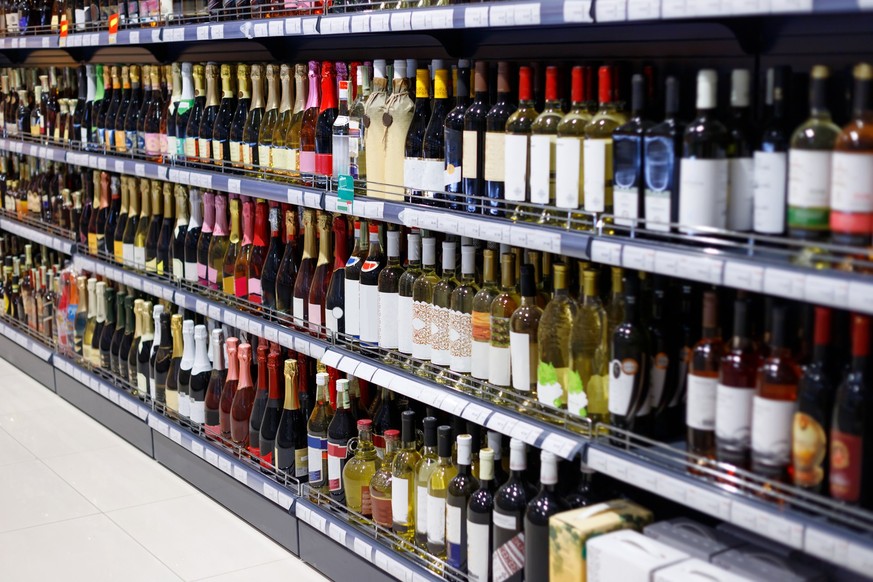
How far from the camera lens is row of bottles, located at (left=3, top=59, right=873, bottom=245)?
75.0 inches

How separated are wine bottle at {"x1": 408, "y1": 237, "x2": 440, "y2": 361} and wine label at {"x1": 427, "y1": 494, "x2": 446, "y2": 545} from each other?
0.43 metres

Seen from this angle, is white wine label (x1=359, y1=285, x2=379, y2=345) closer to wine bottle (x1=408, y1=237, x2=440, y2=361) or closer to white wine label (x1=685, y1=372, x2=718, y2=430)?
wine bottle (x1=408, y1=237, x2=440, y2=361)

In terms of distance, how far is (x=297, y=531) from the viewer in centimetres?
353

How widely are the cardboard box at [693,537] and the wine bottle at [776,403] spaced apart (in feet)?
0.94

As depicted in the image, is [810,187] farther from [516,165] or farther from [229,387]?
[229,387]

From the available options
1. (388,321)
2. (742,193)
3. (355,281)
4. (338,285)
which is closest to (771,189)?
(742,193)

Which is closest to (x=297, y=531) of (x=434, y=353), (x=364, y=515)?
(x=364, y=515)

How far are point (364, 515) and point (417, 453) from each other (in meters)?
0.38

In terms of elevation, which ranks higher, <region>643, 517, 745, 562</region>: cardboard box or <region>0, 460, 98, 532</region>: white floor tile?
<region>643, 517, 745, 562</region>: cardboard box

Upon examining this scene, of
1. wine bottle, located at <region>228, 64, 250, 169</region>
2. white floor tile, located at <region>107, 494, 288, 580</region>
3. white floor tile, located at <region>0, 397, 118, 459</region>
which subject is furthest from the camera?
white floor tile, located at <region>0, 397, 118, 459</region>

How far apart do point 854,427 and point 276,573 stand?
216cm

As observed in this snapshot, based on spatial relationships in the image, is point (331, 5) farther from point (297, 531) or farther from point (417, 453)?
point (297, 531)

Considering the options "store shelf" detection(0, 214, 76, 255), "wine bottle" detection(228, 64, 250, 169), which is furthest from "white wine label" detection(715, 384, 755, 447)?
"store shelf" detection(0, 214, 76, 255)

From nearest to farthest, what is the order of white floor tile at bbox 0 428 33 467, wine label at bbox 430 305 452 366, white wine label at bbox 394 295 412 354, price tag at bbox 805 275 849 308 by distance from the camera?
price tag at bbox 805 275 849 308 → wine label at bbox 430 305 452 366 → white wine label at bbox 394 295 412 354 → white floor tile at bbox 0 428 33 467
